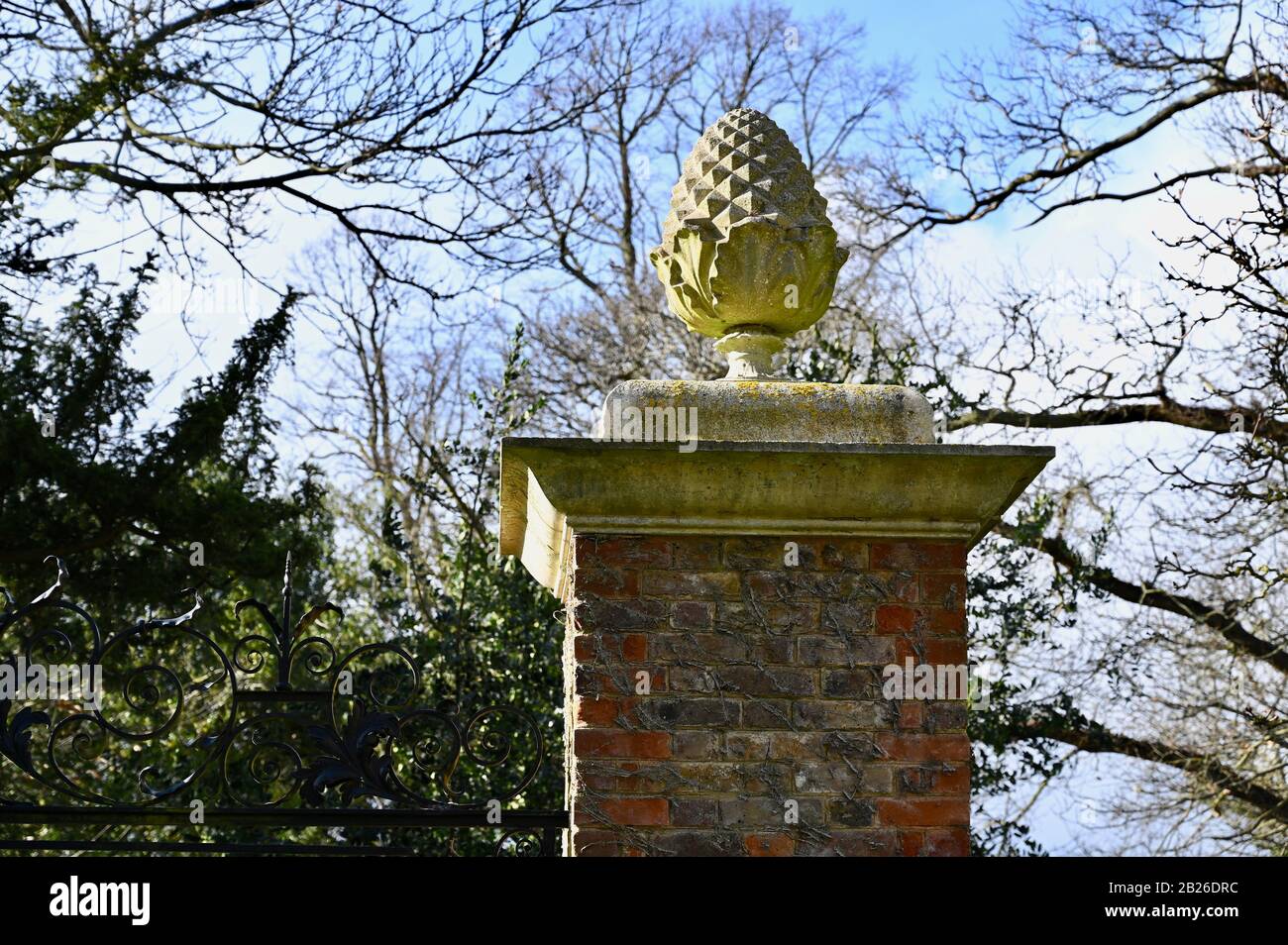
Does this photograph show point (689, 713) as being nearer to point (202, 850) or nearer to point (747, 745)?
point (747, 745)

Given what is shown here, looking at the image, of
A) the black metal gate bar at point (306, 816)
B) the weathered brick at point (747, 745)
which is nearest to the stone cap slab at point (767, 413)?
the weathered brick at point (747, 745)

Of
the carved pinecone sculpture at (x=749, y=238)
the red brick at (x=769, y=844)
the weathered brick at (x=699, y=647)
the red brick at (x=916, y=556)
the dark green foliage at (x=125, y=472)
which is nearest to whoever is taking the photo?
the red brick at (x=769, y=844)

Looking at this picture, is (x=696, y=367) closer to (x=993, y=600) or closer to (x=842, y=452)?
(x=993, y=600)

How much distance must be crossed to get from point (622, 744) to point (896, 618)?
694 mm

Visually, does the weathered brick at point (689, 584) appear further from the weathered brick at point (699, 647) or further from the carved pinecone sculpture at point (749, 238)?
the carved pinecone sculpture at point (749, 238)

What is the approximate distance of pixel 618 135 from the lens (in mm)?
15156

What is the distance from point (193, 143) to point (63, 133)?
0.86 metres

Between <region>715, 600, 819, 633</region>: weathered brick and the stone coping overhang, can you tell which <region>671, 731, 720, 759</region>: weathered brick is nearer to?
<region>715, 600, 819, 633</region>: weathered brick

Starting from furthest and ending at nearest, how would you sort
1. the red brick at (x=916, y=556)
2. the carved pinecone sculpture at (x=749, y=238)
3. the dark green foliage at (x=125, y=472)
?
the dark green foliage at (x=125, y=472)
the carved pinecone sculpture at (x=749, y=238)
the red brick at (x=916, y=556)

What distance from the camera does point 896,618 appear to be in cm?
329

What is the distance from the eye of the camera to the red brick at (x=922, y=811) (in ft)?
10.4

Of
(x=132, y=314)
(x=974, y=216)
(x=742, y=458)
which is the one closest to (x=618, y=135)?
(x=974, y=216)

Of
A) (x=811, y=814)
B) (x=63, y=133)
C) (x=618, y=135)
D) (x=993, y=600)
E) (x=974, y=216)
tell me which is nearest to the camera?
(x=811, y=814)
